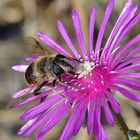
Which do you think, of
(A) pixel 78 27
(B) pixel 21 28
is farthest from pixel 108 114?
(B) pixel 21 28

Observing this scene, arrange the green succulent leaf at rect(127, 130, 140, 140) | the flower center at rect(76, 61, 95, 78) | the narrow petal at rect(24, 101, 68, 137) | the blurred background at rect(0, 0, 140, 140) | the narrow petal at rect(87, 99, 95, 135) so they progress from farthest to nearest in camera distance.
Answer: the blurred background at rect(0, 0, 140, 140) < the flower center at rect(76, 61, 95, 78) < the narrow petal at rect(24, 101, 68, 137) < the green succulent leaf at rect(127, 130, 140, 140) < the narrow petal at rect(87, 99, 95, 135)

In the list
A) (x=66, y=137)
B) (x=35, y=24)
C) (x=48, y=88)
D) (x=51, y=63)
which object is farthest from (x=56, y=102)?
(x=35, y=24)

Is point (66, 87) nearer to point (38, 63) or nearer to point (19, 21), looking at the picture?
point (38, 63)

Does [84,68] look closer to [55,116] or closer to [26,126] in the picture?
[55,116]

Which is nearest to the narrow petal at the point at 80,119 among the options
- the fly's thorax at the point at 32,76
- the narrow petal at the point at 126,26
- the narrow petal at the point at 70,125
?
the narrow petal at the point at 70,125

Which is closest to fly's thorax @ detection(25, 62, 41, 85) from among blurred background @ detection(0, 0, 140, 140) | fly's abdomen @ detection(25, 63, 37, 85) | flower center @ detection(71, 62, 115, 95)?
fly's abdomen @ detection(25, 63, 37, 85)

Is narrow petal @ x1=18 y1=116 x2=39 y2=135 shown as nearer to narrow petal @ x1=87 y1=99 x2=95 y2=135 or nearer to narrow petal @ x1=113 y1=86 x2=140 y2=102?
narrow petal @ x1=87 y1=99 x2=95 y2=135
